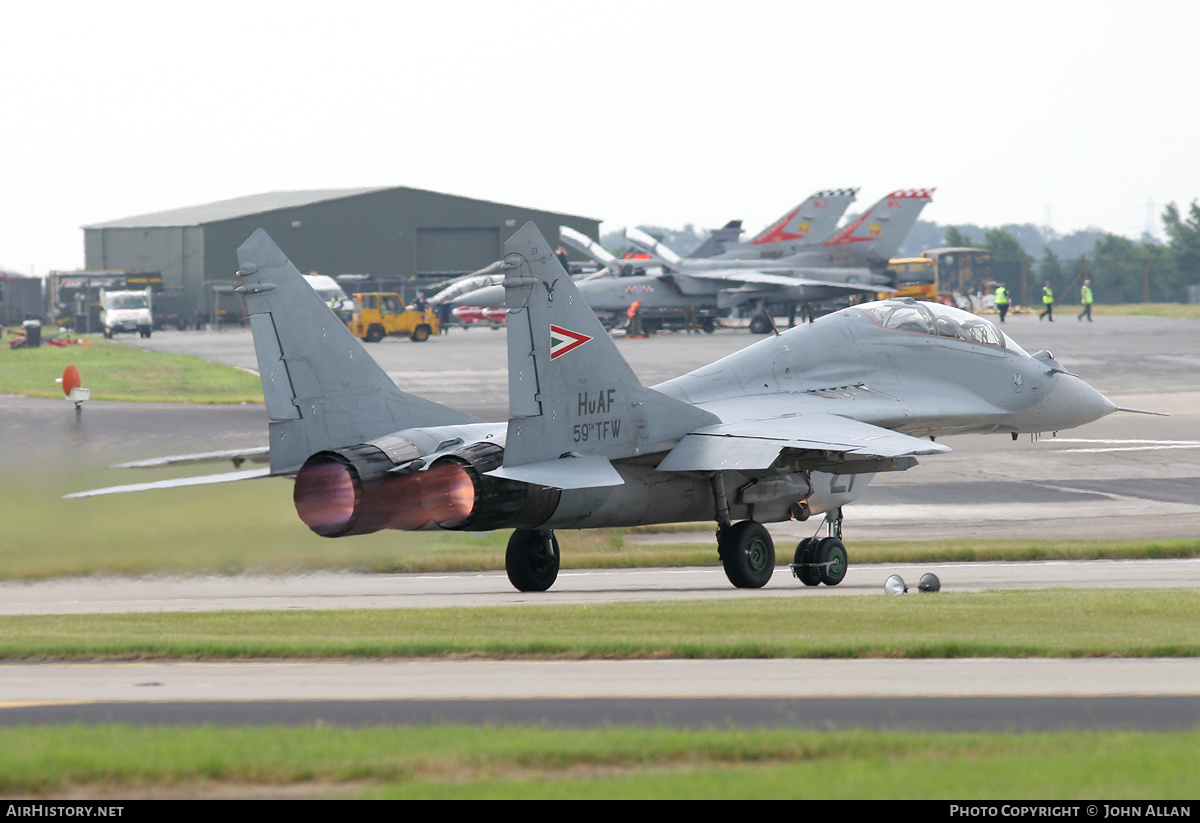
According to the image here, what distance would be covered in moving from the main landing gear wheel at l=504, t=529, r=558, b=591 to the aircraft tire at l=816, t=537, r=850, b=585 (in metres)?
3.45

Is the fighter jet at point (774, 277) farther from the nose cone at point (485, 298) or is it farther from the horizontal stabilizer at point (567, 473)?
the horizontal stabilizer at point (567, 473)

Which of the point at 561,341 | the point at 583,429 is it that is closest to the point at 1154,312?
the point at 583,429

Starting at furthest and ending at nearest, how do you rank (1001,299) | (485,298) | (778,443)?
(485,298) < (1001,299) < (778,443)

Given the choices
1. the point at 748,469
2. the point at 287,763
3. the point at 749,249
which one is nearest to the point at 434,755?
the point at 287,763

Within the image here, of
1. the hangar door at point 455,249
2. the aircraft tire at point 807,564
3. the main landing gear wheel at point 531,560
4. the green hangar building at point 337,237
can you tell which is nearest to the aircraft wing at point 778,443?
the aircraft tire at point 807,564

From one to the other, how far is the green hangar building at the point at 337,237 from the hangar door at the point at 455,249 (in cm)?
7

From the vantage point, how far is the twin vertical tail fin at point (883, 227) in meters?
69.6

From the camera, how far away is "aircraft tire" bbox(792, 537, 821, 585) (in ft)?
61.7

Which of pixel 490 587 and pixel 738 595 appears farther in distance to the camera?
pixel 490 587

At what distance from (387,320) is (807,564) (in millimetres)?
53866

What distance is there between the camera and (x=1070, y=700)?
9602mm

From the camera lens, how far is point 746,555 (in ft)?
60.3

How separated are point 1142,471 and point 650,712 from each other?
24976mm

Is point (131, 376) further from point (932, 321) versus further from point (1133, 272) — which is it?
point (1133, 272)
